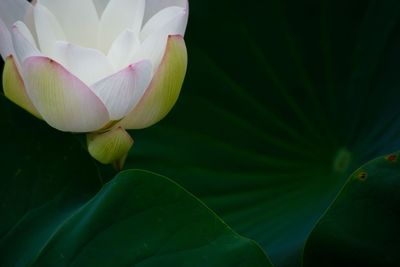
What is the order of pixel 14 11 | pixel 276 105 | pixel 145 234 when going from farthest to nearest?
1. pixel 276 105
2. pixel 14 11
3. pixel 145 234

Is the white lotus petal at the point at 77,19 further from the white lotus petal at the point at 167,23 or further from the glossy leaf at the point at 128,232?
the glossy leaf at the point at 128,232

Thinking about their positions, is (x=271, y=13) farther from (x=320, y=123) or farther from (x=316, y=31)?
(x=320, y=123)

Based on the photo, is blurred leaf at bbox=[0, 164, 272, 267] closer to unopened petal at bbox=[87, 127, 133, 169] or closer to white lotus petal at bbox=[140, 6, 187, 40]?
unopened petal at bbox=[87, 127, 133, 169]

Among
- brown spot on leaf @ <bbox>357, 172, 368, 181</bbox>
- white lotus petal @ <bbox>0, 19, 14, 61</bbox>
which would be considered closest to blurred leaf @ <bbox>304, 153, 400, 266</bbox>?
brown spot on leaf @ <bbox>357, 172, 368, 181</bbox>

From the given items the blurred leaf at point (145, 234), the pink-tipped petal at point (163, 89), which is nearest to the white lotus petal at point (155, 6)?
the pink-tipped petal at point (163, 89)

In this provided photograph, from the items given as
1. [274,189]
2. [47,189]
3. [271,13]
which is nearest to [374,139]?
[274,189]

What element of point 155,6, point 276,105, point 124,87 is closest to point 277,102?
point 276,105

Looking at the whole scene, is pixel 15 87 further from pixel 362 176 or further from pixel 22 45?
pixel 362 176
